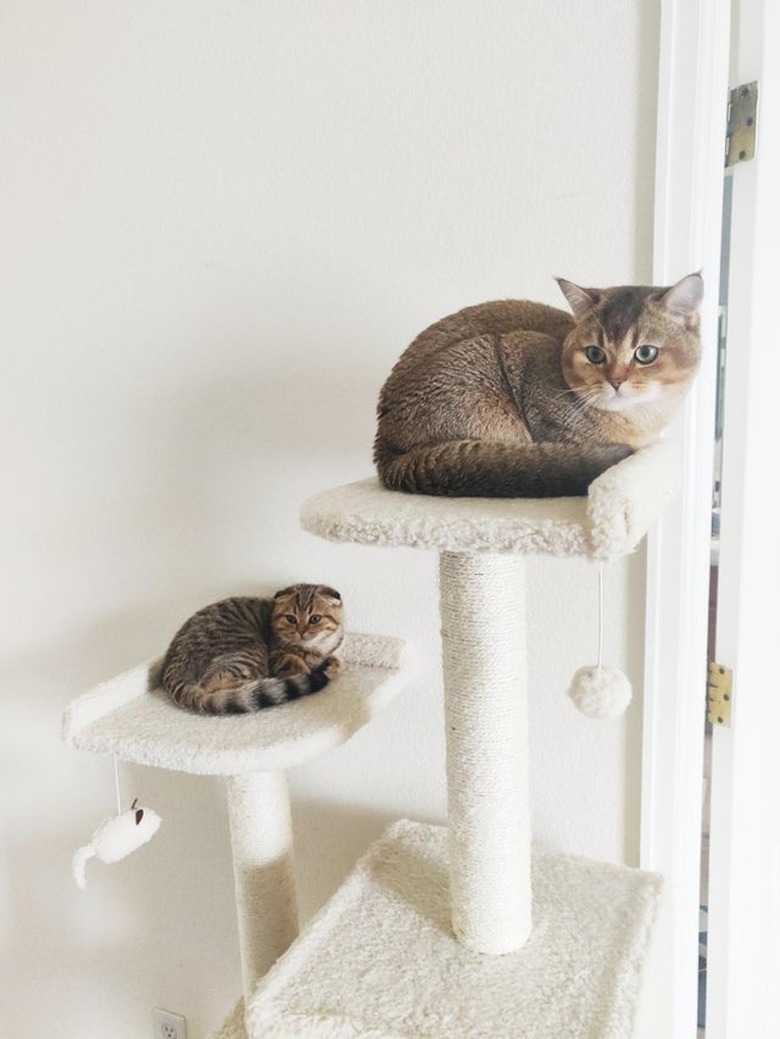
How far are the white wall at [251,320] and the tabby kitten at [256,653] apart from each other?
11 cm

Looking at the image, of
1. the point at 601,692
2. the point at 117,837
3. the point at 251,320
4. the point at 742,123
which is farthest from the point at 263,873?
the point at 742,123

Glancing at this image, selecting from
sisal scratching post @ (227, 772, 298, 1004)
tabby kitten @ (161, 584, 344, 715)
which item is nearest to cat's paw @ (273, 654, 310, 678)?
Answer: tabby kitten @ (161, 584, 344, 715)

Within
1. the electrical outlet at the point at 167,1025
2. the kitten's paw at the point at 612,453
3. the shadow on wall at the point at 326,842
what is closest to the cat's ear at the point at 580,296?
the kitten's paw at the point at 612,453

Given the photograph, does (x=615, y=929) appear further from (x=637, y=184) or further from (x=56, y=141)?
(x=56, y=141)

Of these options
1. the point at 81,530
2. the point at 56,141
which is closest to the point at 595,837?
the point at 81,530

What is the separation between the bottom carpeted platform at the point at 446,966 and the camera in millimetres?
744

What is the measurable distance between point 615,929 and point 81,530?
3.19 ft

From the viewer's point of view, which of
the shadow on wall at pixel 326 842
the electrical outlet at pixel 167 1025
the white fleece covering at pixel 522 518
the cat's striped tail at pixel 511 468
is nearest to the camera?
the white fleece covering at pixel 522 518

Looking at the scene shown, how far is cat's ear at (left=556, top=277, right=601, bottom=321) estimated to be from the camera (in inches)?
29.7

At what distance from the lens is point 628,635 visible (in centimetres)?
99

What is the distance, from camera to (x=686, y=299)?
733 mm

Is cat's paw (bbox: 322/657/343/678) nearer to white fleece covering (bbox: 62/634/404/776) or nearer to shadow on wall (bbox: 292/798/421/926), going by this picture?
white fleece covering (bbox: 62/634/404/776)

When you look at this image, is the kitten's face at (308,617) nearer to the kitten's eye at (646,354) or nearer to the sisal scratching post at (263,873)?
the sisal scratching post at (263,873)

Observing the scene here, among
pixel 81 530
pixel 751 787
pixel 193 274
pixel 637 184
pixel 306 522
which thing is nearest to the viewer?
pixel 306 522
